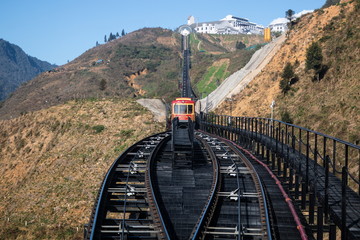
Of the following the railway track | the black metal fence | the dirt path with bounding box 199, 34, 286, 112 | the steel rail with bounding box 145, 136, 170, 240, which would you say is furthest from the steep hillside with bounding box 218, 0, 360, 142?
the steel rail with bounding box 145, 136, 170, 240

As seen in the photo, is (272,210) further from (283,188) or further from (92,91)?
(92,91)

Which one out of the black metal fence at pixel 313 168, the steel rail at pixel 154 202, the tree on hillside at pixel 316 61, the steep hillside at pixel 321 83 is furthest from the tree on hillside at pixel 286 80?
the steel rail at pixel 154 202

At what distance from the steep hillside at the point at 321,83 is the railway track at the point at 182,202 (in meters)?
12.6

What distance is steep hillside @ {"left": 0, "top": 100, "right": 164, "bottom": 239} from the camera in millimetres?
25281

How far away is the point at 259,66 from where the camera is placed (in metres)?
77.6

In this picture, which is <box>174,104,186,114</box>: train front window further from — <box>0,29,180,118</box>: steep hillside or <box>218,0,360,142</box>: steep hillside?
<box>0,29,180,118</box>: steep hillside

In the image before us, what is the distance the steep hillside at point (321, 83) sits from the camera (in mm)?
32678

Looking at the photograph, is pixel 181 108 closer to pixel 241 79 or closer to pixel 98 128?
pixel 98 128

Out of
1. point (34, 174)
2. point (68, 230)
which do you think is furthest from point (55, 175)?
point (68, 230)

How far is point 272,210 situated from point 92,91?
323 feet

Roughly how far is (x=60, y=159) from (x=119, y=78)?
3475 inches

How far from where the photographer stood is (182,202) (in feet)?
51.9

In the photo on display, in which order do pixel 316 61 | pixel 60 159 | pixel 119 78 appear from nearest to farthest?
pixel 60 159 → pixel 316 61 → pixel 119 78

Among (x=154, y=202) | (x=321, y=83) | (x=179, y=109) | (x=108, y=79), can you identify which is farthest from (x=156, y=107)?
(x=108, y=79)
